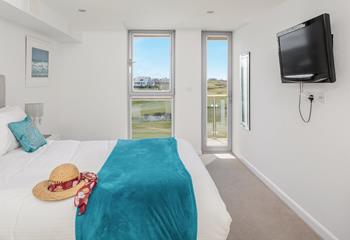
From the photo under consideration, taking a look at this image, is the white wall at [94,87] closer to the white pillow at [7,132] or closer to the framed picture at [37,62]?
the framed picture at [37,62]

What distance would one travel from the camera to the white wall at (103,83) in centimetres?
529

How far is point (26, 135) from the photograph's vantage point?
9.67 feet

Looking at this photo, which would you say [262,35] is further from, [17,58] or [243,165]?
[17,58]

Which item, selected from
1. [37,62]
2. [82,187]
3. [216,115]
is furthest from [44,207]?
[216,115]

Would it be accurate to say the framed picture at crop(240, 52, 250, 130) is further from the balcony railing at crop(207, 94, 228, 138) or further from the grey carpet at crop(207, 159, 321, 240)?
the grey carpet at crop(207, 159, 321, 240)

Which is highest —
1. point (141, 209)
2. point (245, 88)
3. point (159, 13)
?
point (159, 13)

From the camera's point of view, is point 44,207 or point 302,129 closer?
point 44,207

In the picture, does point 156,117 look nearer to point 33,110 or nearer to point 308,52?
point 33,110

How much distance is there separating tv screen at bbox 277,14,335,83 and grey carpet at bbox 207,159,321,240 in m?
1.42

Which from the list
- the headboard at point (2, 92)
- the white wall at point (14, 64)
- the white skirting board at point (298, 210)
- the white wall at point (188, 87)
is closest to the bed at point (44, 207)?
the headboard at point (2, 92)

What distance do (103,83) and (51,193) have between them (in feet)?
12.4

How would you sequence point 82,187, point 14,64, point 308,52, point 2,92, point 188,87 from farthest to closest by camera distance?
1. point 188,87
2. point 14,64
3. point 2,92
4. point 308,52
5. point 82,187

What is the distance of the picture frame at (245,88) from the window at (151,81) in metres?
1.34

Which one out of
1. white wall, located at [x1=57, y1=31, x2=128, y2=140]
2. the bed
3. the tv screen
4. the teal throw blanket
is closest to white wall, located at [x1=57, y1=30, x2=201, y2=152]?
white wall, located at [x1=57, y1=31, x2=128, y2=140]
